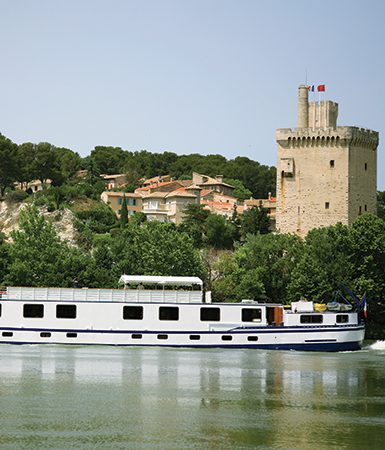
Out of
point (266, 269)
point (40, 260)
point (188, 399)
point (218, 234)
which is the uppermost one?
point (218, 234)

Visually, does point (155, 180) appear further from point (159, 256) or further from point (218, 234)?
point (159, 256)

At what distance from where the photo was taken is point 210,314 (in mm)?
43625

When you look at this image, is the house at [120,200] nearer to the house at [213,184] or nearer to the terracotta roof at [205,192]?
the terracotta roof at [205,192]

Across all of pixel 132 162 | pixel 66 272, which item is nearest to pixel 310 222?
pixel 66 272

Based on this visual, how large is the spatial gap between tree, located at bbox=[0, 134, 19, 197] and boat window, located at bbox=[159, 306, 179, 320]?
5144cm

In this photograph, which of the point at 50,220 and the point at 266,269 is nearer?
the point at 266,269

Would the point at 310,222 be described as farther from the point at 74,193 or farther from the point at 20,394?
the point at 20,394

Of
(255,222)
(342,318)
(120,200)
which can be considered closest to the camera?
(342,318)

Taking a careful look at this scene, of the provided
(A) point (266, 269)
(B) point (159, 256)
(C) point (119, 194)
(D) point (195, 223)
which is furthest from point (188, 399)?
(C) point (119, 194)

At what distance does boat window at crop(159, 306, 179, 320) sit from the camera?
4353 centimetres

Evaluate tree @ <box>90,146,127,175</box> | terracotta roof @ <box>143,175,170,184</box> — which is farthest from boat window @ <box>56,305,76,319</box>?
tree @ <box>90,146,127,175</box>

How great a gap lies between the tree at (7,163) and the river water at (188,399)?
51.8m

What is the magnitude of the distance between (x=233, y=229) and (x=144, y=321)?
115 ft

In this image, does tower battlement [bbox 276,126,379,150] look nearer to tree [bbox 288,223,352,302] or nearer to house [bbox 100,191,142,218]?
tree [bbox 288,223,352,302]
